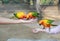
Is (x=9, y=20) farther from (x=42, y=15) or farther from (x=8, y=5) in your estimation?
(x=8, y=5)

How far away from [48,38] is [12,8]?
0.68 metres

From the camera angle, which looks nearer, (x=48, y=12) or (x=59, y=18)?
(x=59, y=18)

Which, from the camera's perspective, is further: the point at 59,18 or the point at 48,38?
the point at 59,18

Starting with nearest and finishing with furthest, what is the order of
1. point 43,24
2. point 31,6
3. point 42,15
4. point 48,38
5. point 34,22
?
point 48,38 → point 43,24 → point 34,22 → point 42,15 → point 31,6

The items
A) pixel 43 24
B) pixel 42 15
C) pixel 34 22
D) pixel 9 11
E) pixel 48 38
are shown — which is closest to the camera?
pixel 48 38

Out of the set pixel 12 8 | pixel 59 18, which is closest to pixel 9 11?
pixel 12 8

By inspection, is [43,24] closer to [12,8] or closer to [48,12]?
[48,12]

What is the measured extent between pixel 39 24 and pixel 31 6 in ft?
1.55

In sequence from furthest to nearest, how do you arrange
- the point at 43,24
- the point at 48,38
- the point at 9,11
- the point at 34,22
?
the point at 9,11 → the point at 34,22 → the point at 43,24 → the point at 48,38

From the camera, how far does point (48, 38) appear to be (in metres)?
1.04

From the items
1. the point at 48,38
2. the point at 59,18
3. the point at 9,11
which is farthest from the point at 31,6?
the point at 48,38

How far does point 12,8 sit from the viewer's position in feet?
5.33

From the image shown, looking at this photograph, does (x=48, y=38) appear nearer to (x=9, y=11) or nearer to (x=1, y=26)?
(x=1, y=26)

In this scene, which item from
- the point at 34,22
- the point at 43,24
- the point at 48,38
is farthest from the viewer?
the point at 34,22
